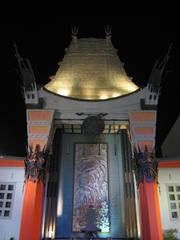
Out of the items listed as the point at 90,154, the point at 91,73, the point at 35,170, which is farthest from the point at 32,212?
the point at 91,73

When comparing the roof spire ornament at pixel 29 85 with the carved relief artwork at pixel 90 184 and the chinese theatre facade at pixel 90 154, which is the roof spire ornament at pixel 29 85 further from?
the carved relief artwork at pixel 90 184

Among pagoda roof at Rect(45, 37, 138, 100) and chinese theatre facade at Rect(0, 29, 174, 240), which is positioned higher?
pagoda roof at Rect(45, 37, 138, 100)

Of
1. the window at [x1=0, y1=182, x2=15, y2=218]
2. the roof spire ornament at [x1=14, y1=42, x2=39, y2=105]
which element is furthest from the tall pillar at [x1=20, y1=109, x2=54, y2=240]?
the window at [x1=0, y1=182, x2=15, y2=218]

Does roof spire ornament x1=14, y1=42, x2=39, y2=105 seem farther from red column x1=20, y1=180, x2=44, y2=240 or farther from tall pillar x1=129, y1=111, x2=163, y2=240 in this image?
tall pillar x1=129, y1=111, x2=163, y2=240

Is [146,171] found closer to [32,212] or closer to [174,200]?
[174,200]

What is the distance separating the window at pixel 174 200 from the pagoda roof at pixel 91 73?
4087 mm

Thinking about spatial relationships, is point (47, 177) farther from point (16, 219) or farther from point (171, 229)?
point (171, 229)

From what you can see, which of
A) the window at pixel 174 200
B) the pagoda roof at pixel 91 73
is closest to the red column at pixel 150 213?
the window at pixel 174 200

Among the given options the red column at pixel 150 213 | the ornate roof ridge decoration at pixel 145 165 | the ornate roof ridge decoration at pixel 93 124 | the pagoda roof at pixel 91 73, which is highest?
the pagoda roof at pixel 91 73

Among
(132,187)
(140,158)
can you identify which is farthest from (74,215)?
(140,158)

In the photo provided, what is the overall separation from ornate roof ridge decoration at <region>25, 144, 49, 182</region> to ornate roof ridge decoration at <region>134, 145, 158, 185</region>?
3210mm

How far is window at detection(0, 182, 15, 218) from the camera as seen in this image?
9.73 metres

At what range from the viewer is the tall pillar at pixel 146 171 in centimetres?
847

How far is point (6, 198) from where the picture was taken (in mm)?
10000
